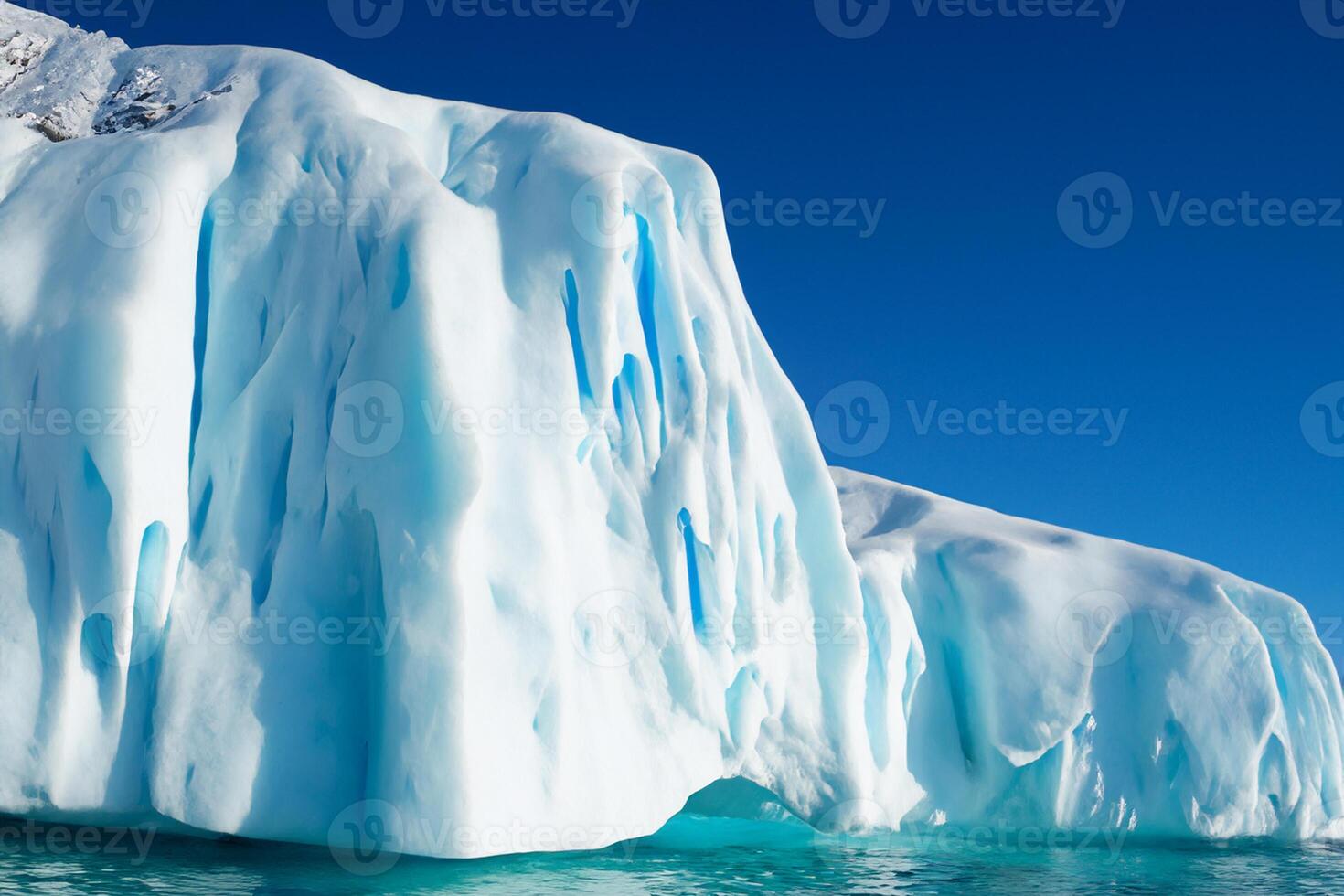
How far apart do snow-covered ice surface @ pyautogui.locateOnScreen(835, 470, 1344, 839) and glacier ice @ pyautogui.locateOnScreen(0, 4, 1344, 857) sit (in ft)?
3.48

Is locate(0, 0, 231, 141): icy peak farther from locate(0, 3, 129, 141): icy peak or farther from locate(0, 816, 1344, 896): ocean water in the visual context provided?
locate(0, 816, 1344, 896): ocean water

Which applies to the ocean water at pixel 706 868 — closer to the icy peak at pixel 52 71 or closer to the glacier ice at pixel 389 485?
the glacier ice at pixel 389 485

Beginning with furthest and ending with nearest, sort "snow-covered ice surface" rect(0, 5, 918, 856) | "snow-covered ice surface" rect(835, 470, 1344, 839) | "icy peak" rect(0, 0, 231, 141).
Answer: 1. "snow-covered ice surface" rect(835, 470, 1344, 839)
2. "icy peak" rect(0, 0, 231, 141)
3. "snow-covered ice surface" rect(0, 5, 918, 856)

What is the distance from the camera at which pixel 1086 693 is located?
13547 mm

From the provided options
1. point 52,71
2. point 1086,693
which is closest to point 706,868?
point 1086,693

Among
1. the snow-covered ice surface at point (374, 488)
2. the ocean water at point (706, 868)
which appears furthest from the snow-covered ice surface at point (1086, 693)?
the snow-covered ice surface at point (374, 488)

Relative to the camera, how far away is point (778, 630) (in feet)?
37.2

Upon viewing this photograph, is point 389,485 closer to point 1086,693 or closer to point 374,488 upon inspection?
point 374,488

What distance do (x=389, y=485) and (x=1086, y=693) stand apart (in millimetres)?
8438

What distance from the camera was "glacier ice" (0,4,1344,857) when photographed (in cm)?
884

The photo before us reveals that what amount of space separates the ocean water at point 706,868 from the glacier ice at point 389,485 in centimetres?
35

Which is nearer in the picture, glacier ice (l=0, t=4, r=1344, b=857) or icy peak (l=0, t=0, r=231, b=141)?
glacier ice (l=0, t=4, r=1344, b=857)

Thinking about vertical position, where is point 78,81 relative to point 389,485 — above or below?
above

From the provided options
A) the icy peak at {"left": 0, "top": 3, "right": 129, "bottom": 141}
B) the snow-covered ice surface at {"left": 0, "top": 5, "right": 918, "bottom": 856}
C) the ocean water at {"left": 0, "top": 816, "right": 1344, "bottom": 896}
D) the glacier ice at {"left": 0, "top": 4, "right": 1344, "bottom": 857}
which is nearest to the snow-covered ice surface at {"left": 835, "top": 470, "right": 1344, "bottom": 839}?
the ocean water at {"left": 0, "top": 816, "right": 1344, "bottom": 896}
